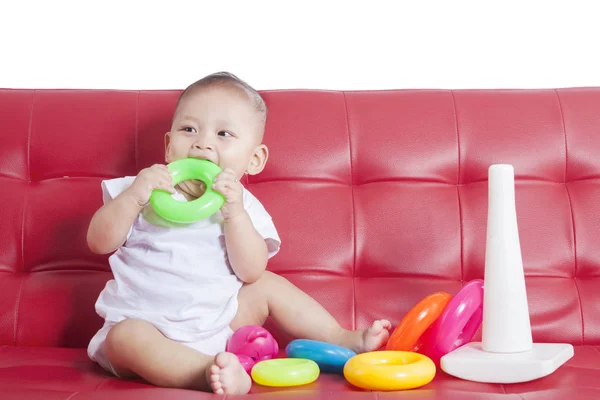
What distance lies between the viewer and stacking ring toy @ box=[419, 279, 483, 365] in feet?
6.12

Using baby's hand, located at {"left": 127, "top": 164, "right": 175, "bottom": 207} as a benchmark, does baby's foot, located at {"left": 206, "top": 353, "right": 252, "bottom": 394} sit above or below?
below

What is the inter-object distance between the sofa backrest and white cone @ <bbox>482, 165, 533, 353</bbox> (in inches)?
13.1

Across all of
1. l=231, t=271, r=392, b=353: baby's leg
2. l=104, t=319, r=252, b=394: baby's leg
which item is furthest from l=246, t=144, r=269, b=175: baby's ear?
l=104, t=319, r=252, b=394: baby's leg

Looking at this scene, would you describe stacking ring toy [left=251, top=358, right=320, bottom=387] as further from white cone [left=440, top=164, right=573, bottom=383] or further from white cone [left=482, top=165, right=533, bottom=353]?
white cone [left=482, top=165, right=533, bottom=353]

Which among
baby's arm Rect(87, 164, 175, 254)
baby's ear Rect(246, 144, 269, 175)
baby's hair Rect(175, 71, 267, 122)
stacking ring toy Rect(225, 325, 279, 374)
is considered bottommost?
stacking ring toy Rect(225, 325, 279, 374)

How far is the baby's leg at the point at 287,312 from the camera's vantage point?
2.03 metres

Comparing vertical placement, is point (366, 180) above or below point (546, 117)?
below

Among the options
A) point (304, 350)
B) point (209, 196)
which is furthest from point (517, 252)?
point (209, 196)

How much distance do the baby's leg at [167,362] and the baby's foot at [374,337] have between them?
0.36m

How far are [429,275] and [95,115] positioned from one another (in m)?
1.04

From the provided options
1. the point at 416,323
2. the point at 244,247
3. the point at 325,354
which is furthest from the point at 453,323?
the point at 244,247

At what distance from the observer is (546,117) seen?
2.33 metres
